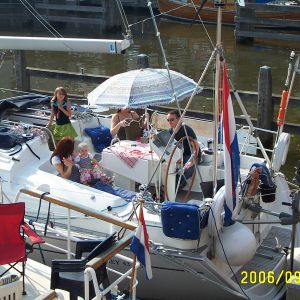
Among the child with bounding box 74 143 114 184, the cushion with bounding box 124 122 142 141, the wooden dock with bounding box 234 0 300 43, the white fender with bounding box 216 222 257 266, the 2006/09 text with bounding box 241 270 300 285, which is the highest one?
the wooden dock with bounding box 234 0 300 43

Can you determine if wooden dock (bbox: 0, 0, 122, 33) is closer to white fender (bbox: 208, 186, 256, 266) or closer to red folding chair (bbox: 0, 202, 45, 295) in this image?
white fender (bbox: 208, 186, 256, 266)

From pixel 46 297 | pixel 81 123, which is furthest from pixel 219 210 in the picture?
pixel 81 123

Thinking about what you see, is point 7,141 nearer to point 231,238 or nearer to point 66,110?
point 66,110

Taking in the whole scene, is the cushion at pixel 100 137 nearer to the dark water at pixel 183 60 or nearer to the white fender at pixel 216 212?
the white fender at pixel 216 212

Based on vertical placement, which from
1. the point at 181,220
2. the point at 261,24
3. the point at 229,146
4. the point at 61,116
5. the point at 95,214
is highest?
the point at 261,24

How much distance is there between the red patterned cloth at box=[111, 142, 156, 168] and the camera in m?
8.70

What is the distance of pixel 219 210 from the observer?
7367 mm

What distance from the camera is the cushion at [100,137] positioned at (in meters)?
9.99

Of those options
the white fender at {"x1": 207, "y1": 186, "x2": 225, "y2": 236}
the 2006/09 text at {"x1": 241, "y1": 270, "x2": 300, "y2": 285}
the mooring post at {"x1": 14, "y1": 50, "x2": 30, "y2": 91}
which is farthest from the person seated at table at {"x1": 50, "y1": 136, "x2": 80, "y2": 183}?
the mooring post at {"x1": 14, "y1": 50, "x2": 30, "y2": 91}

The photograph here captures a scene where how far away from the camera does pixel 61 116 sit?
9.54 metres

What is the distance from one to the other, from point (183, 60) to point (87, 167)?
54.4 feet

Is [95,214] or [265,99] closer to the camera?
[95,214]

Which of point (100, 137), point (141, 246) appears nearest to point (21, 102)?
point (100, 137)

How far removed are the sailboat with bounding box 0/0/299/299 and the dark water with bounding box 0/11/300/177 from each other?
28.0ft
